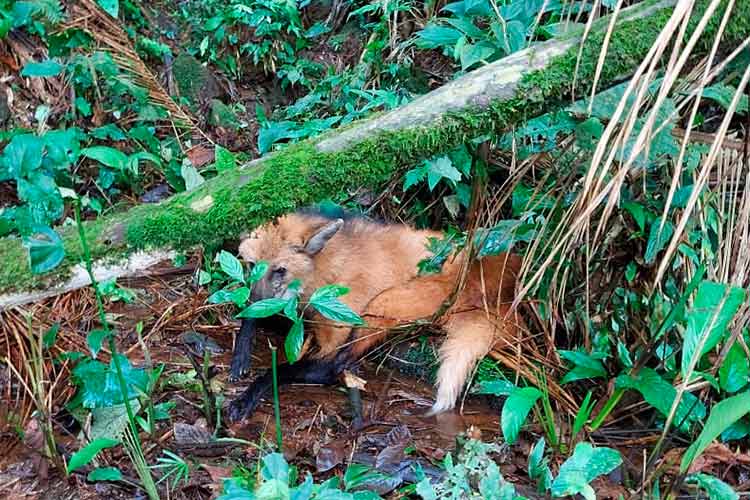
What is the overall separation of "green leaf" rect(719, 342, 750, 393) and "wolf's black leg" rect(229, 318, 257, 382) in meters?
2.07

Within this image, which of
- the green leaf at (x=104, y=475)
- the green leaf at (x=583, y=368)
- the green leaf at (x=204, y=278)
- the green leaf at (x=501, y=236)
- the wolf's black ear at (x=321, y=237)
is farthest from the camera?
the green leaf at (x=204, y=278)

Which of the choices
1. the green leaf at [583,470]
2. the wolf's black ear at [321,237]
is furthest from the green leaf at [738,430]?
the wolf's black ear at [321,237]

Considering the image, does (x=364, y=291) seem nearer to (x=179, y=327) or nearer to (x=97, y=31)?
(x=179, y=327)

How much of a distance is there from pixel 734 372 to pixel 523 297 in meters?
0.90

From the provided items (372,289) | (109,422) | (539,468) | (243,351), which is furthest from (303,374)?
(539,468)

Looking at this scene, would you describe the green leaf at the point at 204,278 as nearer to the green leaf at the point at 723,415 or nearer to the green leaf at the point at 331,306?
the green leaf at the point at 331,306

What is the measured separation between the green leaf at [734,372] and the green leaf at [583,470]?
68 cm

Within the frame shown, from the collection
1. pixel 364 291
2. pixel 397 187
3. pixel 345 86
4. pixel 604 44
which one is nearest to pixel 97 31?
pixel 345 86

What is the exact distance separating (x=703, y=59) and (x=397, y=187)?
219 cm

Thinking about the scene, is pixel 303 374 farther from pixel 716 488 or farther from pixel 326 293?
pixel 716 488

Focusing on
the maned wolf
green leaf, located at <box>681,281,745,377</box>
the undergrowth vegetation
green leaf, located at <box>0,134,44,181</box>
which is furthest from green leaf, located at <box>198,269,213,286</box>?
green leaf, located at <box>681,281,745,377</box>

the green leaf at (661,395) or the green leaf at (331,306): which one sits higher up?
the green leaf at (331,306)

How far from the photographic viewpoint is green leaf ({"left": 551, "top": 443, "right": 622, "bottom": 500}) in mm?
2055

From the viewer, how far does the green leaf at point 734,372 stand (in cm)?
246
